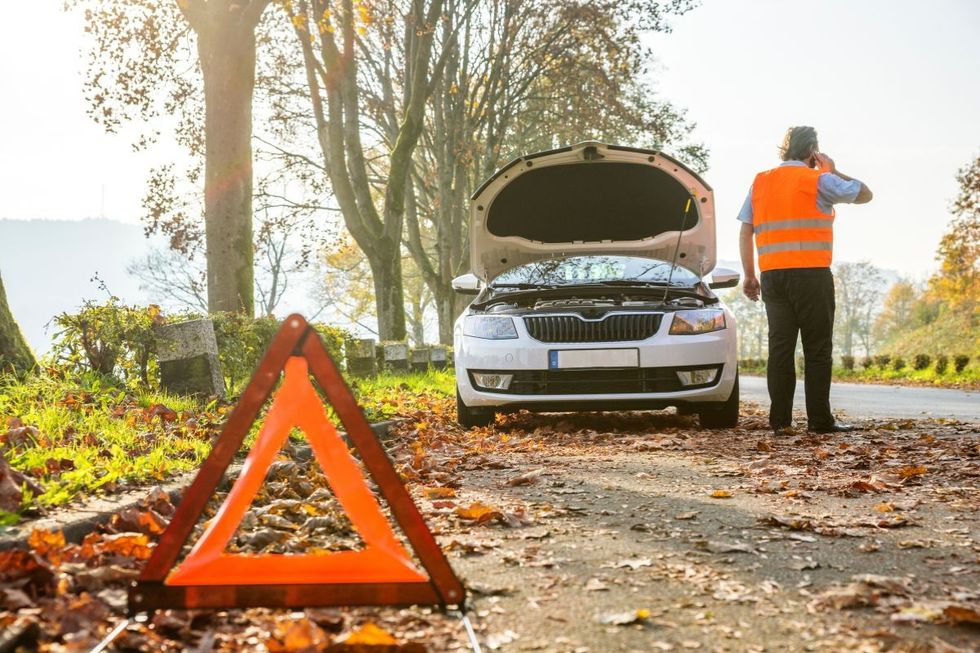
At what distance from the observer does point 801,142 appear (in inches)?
266

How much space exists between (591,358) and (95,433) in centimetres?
367

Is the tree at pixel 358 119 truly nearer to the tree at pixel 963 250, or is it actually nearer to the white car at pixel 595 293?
the white car at pixel 595 293

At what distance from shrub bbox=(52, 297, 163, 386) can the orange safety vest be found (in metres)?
4.93

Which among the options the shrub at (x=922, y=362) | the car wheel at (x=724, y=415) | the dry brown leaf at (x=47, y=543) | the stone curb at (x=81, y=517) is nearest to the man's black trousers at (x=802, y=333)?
the car wheel at (x=724, y=415)

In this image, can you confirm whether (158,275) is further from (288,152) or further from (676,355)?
(676,355)

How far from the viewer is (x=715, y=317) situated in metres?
7.19

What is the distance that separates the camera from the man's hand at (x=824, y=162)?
6691mm

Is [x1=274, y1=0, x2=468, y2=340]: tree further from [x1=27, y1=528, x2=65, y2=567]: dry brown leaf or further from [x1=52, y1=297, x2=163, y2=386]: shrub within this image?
[x1=27, y1=528, x2=65, y2=567]: dry brown leaf

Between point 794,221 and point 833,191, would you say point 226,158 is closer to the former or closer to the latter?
point 794,221

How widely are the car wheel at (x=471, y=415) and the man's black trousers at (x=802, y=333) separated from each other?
2315 millimetres

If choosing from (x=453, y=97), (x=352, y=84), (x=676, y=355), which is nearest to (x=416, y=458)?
(x=676, y=355)

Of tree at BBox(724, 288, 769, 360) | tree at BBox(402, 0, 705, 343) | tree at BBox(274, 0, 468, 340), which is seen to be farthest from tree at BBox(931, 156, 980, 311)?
tree at BBox(724, 288, 769, 360)

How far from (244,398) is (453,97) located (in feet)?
65.7

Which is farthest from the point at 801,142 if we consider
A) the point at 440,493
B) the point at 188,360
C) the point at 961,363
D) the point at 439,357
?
the point at 961,363
